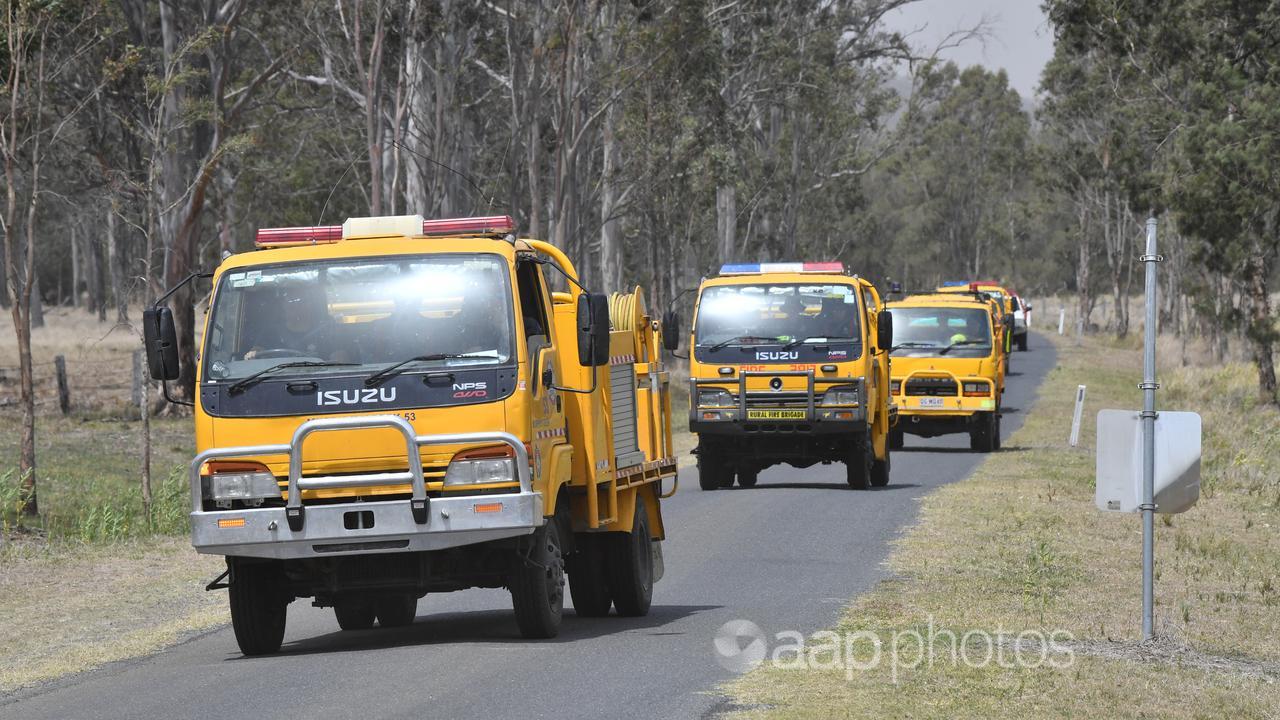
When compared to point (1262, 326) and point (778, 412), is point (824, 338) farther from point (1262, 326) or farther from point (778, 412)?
point (1262, 326)

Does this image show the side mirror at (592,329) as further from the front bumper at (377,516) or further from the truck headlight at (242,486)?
the truck headlight at (242,486)

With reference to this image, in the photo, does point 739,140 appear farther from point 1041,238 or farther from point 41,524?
point 1041,238

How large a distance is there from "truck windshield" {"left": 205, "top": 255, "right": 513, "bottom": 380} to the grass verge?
2375 mm

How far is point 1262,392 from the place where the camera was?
Answer: 38219 millimetres

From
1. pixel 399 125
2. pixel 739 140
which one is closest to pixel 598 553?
pixel 399 125

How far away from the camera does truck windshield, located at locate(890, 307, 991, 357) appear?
2631 centimetres

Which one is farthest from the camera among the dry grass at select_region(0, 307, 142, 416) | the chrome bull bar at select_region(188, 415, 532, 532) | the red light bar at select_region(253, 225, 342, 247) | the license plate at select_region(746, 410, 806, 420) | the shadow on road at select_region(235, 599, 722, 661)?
the dry grass at select_region(0, 307, 142, 416)

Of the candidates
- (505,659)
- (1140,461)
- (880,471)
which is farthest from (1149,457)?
(880,471)

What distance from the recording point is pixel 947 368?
26.1 meters

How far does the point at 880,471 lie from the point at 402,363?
12.7m

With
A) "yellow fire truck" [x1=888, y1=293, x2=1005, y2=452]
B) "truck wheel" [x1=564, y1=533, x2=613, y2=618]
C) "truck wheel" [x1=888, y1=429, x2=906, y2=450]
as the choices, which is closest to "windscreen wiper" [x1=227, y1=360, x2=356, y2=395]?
"truck wheel" [x1=564, y1=533, x2=613, y2=618]

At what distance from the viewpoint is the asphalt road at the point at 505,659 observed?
27.6 feet

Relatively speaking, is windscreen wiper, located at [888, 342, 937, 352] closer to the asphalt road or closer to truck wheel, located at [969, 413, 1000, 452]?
truck wheel, located at [969, 413, 1000, 452]

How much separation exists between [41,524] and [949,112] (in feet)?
251
